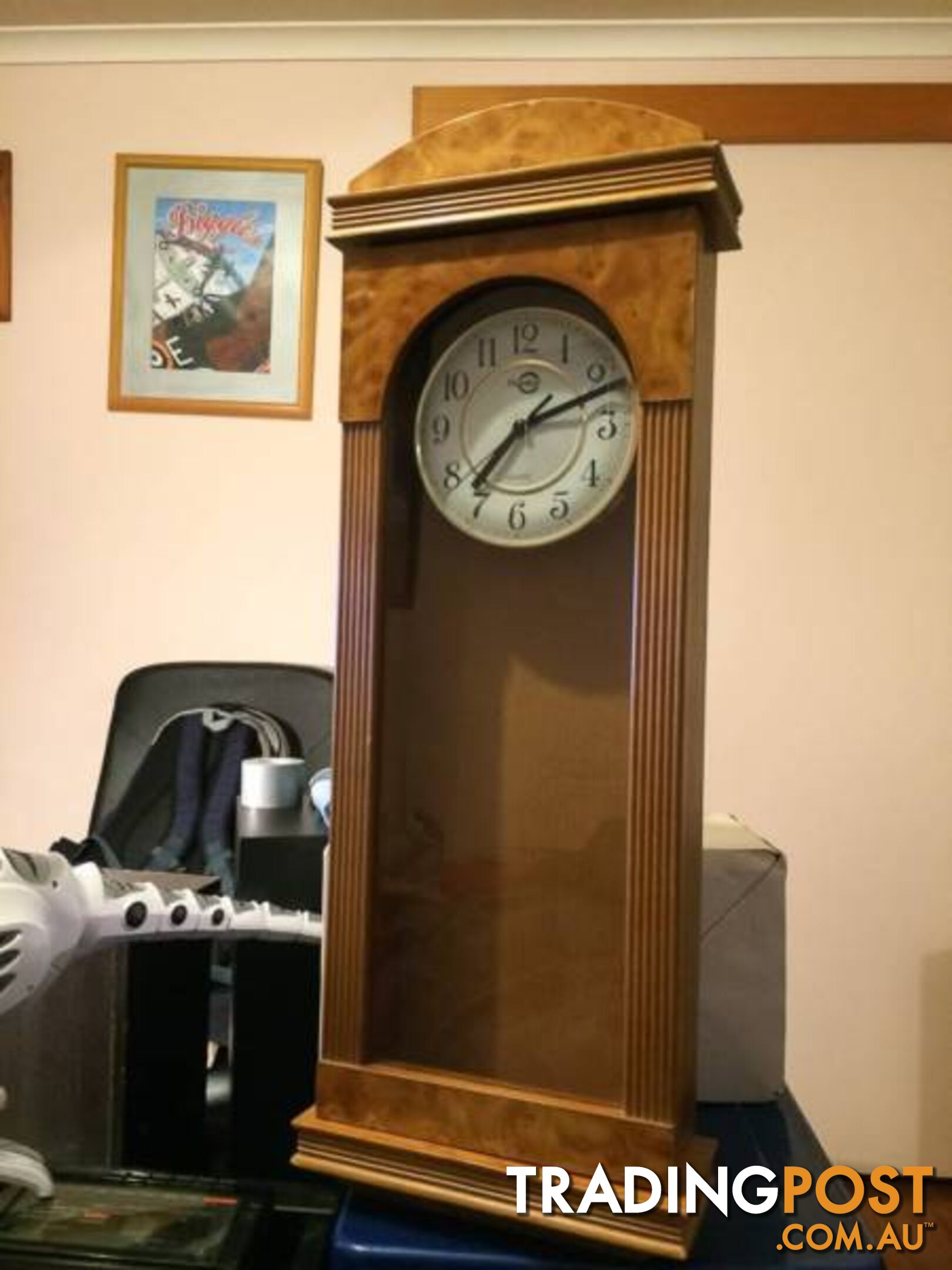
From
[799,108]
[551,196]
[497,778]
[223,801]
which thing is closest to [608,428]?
[551,196]

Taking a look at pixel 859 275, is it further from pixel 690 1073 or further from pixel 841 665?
pixel 690 1073

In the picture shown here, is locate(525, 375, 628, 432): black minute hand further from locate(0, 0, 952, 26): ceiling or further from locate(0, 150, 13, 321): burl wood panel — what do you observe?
locate(0, 150, 13, 321): burl wood panel

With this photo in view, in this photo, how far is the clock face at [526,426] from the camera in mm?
694

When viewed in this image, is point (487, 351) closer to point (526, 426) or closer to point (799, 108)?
point (526, 426)

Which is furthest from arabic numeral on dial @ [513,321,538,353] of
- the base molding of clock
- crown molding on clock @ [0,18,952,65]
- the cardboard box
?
crown molding on clock @ [0,18,952,65]

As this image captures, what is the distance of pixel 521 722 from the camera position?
2.40 feet

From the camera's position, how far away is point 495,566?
0.74 metres

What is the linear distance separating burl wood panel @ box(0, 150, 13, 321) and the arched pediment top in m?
1.52

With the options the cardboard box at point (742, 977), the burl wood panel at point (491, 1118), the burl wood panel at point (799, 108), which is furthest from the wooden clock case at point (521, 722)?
the burl wood panel at point (799, 108)

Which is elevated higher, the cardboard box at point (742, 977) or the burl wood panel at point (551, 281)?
the burl wood panel at point (551, 281)

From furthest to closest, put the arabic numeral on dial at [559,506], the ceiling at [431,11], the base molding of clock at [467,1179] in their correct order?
1. the ceiling at [431,11]
2. the arabic numeral on dial at [559,506]
3. the base molding of clock at [467,1179]

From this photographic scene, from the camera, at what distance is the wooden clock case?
0.64m

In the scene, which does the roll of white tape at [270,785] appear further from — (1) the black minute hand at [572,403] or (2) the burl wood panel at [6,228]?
(2) the burl wood panel at [6,228]

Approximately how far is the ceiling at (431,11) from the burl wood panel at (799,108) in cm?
12
